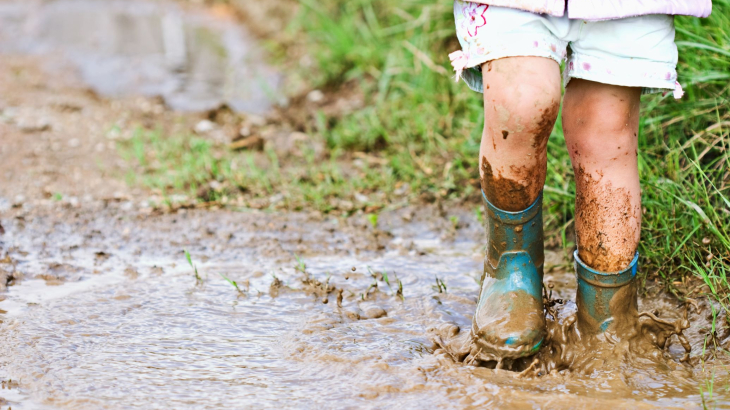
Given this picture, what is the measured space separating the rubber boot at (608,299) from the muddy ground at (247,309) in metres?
0.13

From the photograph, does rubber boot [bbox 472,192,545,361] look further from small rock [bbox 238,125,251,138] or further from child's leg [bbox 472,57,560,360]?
small rock [bbox 238,125,251,138]

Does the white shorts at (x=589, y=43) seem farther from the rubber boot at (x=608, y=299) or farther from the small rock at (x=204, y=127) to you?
the small rock at (x=204, y=127)

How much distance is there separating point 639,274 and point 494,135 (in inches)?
34.5

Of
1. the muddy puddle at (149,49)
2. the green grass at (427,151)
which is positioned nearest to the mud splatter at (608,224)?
the green grass at (427,151)

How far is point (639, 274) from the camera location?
2266 millimetres

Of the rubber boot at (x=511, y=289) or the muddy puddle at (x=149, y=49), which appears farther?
the muddy puddle at (x=149, y=49)

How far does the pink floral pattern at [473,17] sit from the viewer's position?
1681 millimetres

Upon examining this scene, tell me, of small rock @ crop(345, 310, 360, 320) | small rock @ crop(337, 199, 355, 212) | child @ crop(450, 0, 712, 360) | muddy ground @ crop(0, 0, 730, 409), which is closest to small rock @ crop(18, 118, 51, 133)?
muddy ground @ crop(0, 0, 730, 409)

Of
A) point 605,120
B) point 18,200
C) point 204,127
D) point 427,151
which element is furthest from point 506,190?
point 204,127

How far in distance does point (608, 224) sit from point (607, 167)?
0.14 metres

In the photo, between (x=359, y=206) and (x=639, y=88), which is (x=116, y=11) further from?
(x=639, y=88)

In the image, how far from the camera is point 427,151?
3.52m

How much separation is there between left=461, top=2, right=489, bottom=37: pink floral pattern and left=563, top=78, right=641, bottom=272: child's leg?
305mm

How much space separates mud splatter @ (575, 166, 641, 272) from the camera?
5.83 ft
